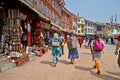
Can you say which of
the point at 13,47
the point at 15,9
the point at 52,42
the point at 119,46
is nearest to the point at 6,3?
the point at 15,9

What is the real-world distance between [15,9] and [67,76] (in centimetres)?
652

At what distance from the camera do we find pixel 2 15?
1631cm

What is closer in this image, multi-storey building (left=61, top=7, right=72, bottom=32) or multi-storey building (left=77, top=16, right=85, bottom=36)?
multi-storey building (left=61, top=7, right=72, bottom=32)

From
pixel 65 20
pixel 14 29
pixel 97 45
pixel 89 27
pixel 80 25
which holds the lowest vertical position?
pixel 97 45

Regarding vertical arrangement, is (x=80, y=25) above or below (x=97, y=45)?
above

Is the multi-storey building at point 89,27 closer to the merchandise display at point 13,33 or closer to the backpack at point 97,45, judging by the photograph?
the merchandise display at point 13,33

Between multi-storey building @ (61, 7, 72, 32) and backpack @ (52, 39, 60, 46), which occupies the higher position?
multi-storey building @ (61, 7, 72, 32)

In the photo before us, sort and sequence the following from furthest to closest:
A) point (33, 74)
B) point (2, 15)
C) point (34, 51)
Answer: point (34, 51) → point (2, 15) → point (33, 74)

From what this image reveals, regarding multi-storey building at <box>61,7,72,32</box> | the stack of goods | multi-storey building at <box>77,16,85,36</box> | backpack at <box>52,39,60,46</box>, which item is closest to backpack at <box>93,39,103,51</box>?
backpack at <box>52,39,60,46</box>

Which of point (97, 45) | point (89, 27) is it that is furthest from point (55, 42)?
point (89, 27)

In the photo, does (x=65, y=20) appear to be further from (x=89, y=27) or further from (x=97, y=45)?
(x=97, y=45)

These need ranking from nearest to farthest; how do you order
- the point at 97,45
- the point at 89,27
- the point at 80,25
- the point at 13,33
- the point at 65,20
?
1. the point at 97,45
2. the point at 13,33
3. the point at 65,20
4. the point at 80,25
5. the point at 89,27

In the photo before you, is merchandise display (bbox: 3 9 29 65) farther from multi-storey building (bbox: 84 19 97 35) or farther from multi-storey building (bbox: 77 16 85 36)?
multi-storey building (bbox: 84 19 97 35)

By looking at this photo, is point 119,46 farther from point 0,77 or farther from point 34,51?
point 34,51
